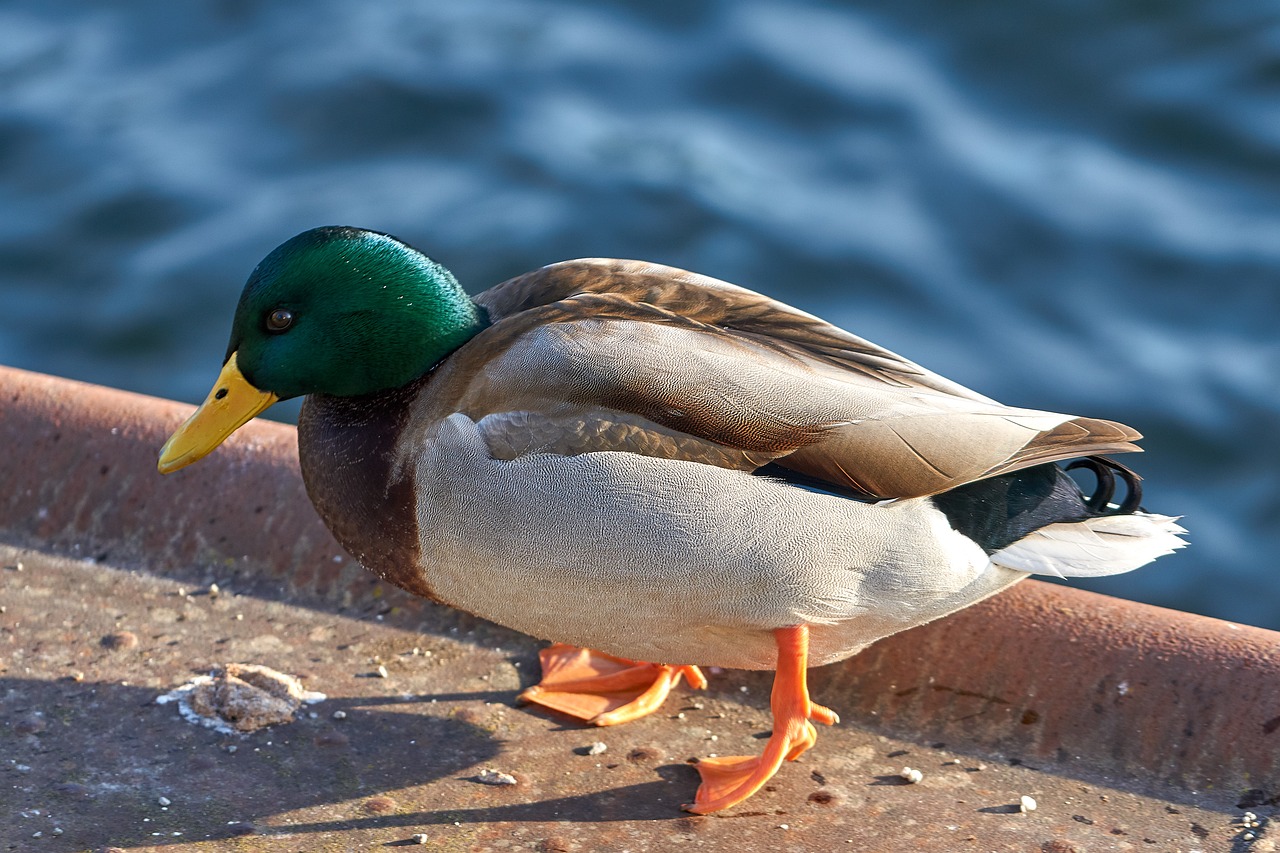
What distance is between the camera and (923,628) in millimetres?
3188

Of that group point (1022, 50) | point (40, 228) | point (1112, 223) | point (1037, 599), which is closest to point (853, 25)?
point (1022, 50)

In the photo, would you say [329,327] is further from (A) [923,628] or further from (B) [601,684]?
(A) [923,628]

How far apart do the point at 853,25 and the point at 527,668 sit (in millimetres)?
5510

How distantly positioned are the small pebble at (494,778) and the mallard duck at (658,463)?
0.28 metres

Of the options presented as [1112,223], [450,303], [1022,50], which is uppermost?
[1022,50]

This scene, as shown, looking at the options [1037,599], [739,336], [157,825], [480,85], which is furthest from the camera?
[480,85]

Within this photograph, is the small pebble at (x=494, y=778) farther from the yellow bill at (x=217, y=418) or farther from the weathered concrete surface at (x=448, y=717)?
the yellow bill at (x=217, y=418)

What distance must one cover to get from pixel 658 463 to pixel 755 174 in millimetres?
4846

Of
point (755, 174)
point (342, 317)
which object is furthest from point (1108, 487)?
point (755, 174)

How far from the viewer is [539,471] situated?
8.82 ft

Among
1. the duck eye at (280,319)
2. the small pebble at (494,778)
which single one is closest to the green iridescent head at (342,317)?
the duck eye at (280,319)

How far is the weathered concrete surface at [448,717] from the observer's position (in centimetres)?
275

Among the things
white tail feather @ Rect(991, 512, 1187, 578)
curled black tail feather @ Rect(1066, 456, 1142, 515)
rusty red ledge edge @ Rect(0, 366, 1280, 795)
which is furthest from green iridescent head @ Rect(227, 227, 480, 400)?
curled black tail feather @ Rect(1066, 456, 1142, 515)

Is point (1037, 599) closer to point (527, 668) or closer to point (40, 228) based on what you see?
point (527, 668)
